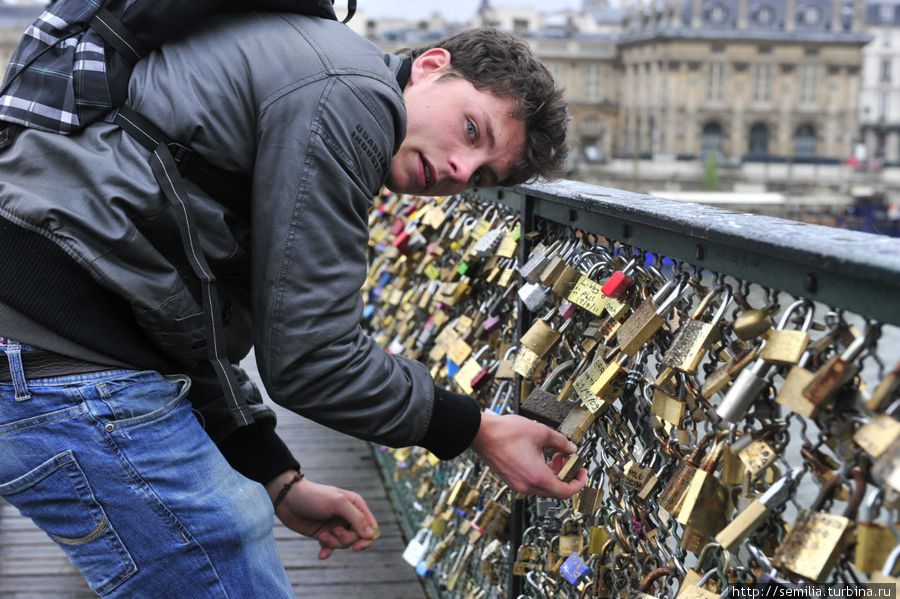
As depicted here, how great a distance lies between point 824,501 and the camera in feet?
3.74

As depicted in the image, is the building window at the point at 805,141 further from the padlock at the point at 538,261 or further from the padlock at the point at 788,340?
the padlock at the point at 788,340

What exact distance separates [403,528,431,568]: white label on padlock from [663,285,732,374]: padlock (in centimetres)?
166

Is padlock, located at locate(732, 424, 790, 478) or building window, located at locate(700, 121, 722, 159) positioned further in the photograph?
building window, located at locate(700, 121, 722, 159)

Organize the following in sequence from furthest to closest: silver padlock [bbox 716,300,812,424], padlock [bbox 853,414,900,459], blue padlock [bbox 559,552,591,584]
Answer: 1. blue padlock [bbox 559,552,591,584]
2. silver padlock [bbox 716,300,812,424]
3. padlock [bbox 853,414,900,459]

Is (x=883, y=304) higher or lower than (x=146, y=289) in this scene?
higher

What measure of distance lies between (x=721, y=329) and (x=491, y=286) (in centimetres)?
120

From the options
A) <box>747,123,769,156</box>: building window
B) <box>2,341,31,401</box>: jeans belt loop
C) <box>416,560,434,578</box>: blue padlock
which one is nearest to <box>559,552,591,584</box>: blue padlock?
<box>2,341,31,401</box>: jeans belt loop

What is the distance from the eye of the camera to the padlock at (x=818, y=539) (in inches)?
42.6

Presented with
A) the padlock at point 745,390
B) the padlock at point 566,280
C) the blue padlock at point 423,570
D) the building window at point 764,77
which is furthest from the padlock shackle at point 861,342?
the building window at point 764,77

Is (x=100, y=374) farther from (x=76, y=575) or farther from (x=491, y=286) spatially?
(x=76, y=575)

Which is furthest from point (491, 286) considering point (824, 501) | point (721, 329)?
point (824, 501)

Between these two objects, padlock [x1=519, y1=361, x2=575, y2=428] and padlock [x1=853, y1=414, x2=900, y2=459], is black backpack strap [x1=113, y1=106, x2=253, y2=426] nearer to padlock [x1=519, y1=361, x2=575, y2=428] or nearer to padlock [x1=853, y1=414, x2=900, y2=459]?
padlock [x1=519, y1=361, x2=575, y2=428]

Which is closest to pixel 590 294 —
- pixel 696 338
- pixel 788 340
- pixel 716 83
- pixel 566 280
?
pixel 566 280

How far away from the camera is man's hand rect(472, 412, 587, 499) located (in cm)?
177
